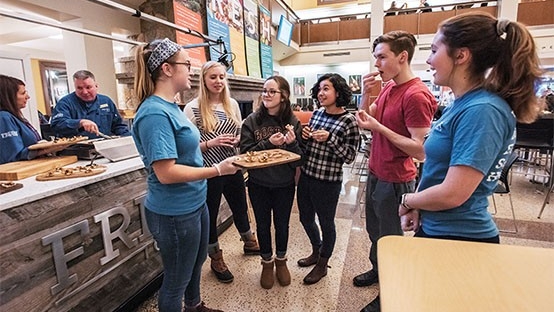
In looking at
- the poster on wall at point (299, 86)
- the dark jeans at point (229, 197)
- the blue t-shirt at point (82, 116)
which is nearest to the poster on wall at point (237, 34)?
the blue t-shirt at point (82, 116)

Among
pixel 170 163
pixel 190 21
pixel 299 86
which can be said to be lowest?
pixel 170 163

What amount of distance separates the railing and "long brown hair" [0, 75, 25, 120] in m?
8.37

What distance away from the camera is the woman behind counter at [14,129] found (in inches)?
72.0

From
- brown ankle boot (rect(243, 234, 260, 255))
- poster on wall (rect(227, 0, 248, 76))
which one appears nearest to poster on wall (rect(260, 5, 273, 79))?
Answer: poster on wall (rect(227, 0, 248, 76))

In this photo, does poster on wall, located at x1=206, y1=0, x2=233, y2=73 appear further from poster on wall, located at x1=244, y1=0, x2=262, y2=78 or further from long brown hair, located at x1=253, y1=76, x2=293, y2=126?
long brown hair, located at x1=253, y1=76, x2=293, y2=126

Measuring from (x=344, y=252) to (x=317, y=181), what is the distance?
0.99 m

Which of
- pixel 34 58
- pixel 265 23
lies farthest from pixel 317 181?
pixel 34 58

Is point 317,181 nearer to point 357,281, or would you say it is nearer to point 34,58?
point 357,281

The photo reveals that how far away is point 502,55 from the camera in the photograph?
946mm

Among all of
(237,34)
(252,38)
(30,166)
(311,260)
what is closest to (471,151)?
(311,260)

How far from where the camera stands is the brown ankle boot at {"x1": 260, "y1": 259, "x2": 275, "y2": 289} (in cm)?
214

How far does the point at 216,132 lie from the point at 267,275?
3.49ft

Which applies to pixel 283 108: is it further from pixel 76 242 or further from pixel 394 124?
pixel 76 242

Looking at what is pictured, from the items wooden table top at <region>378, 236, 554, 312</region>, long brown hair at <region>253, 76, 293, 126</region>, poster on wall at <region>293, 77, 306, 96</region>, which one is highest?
poster on wall at <region>293, 77, 306, 96</region>
